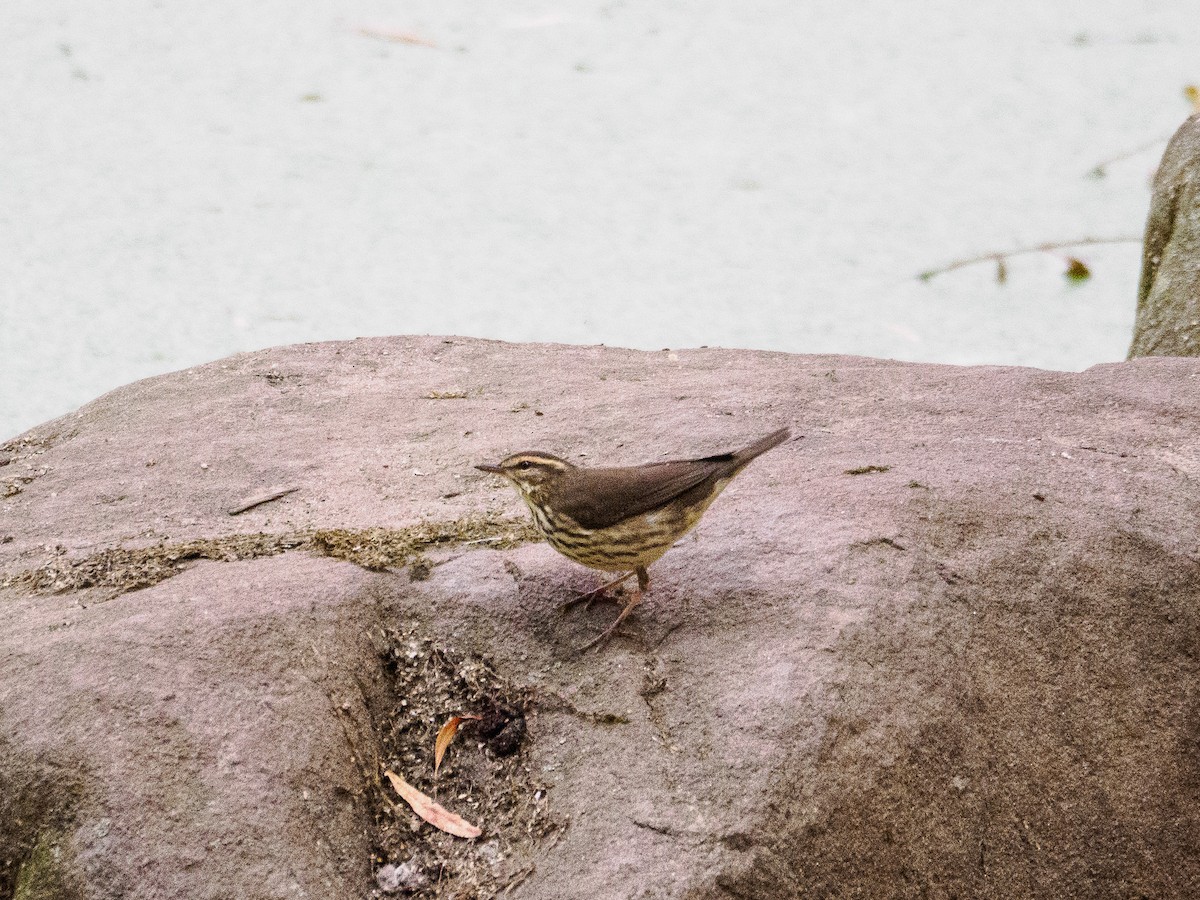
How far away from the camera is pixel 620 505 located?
341 centimetres

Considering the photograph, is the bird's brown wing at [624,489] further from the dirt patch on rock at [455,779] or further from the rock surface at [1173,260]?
the rock surface at [1173,260]

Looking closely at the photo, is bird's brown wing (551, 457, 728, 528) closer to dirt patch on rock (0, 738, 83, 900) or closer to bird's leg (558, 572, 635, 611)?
bird's leg (558, 572, 635, 611)

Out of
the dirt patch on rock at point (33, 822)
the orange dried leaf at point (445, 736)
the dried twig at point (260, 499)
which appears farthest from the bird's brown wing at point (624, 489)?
the dirt patch on rock at point (33, 822)

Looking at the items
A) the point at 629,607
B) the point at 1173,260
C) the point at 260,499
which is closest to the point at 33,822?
the point at 260,499

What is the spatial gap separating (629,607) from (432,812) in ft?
2.43

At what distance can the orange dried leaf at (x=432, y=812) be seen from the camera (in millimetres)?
3079

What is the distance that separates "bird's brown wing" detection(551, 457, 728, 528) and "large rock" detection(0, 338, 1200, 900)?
0.94ft

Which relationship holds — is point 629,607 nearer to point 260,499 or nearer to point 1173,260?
point 260,499

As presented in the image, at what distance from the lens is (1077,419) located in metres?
4.46

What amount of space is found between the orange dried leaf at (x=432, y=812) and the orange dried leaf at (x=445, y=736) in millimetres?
86

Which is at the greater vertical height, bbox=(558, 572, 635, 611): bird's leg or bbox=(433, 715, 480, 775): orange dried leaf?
bbox=(558, 572, 635, 611): bird's leg

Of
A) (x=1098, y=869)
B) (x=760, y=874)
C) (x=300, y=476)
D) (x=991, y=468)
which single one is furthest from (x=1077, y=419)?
(x=300, y=476)

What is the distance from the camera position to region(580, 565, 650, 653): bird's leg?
3.42m

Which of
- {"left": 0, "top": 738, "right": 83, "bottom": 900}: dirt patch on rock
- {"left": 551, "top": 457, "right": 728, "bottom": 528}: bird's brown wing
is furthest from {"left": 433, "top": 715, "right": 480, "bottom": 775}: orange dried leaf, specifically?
{"left": 0, "top": 738, "right": 83, "bottom": 900}: dirt patch on rock
